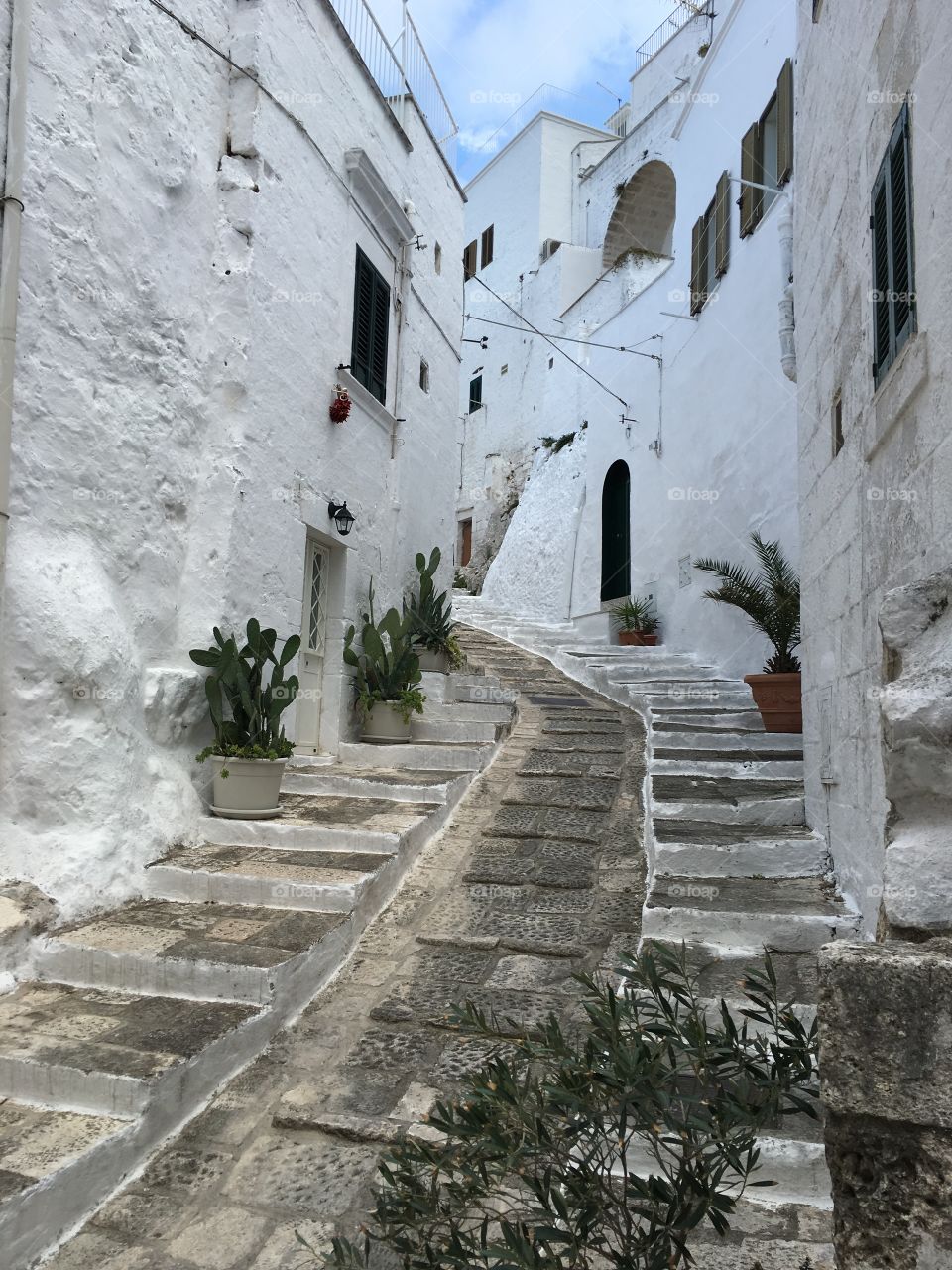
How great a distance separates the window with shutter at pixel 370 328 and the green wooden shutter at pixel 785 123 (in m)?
3.67

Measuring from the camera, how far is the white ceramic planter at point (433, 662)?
28.7 feet

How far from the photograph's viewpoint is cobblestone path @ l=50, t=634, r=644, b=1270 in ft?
8.32

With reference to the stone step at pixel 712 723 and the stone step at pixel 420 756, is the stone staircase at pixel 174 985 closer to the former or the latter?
the stone step at pixel 420 756

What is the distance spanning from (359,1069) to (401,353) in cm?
684

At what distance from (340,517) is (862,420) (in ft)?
13.9

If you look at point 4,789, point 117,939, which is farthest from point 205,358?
point 117,939

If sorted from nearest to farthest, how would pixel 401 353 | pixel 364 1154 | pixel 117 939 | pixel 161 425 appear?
pixel 364 1154
pixel 117 939
pixel 161 425
pixel 401 353

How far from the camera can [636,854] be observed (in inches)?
202

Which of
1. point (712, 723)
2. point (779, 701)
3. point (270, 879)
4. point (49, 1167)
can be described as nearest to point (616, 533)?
point (712, 723)

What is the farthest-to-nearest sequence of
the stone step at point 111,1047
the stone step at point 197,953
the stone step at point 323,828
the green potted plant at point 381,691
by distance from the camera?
the green potted plant at point 381,691, the stone step at point 323,828, the stone step at point 197,953, the stone step at point 111,1047

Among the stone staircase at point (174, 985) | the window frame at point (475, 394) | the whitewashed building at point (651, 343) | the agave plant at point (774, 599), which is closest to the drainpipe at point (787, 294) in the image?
the whitewashed building at point (651, 343)

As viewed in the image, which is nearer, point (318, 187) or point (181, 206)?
point (181, 206)

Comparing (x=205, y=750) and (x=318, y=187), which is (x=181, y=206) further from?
(x=205, y=750)

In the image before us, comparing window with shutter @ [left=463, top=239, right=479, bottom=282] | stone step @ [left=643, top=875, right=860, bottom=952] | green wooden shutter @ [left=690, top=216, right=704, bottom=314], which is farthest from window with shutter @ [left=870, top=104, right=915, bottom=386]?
window with shutter @ [left=463, top=239, right=479, bottom=282]
